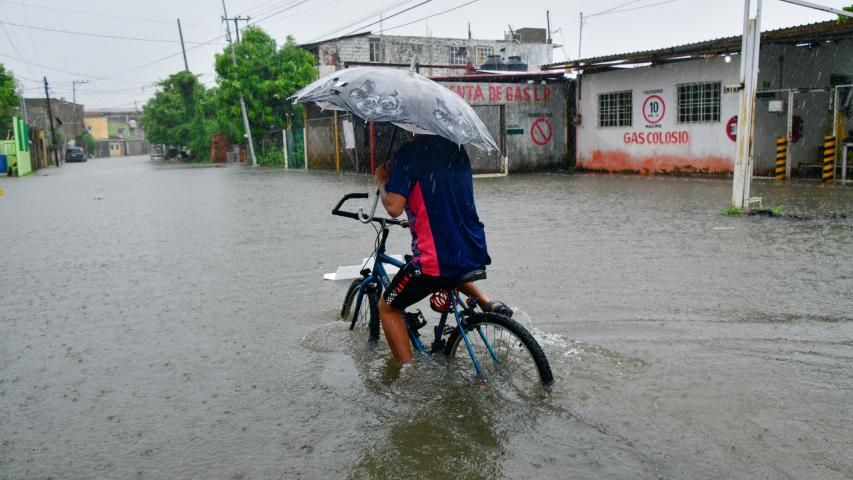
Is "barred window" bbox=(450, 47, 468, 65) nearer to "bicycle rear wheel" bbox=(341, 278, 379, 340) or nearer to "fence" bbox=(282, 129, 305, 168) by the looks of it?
"fence" bbox=(282, 129, 305, 168)

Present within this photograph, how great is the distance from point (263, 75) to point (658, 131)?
1101 inches

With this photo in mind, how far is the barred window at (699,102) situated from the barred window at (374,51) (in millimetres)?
28931

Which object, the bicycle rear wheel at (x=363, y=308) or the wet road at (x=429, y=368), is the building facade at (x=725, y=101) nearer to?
the wet road at (x=429, y=368)

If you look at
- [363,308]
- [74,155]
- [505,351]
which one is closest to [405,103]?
[505,351]

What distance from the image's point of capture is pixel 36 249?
34.9 feet

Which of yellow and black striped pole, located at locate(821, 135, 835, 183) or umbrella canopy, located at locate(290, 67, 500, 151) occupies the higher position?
umbrella canopy, located at locate(290, 67, 500, 151)

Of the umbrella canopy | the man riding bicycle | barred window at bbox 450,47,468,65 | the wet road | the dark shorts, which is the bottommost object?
the wet road

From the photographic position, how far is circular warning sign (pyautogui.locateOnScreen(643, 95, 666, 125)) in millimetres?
23062

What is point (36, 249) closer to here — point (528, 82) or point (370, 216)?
point (370, 216)

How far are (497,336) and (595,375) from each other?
2.68 feet

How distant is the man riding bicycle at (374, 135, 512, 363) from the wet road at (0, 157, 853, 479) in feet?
2.42

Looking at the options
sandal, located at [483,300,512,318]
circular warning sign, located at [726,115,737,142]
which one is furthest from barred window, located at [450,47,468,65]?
sandal, located at [483,300,512,318]

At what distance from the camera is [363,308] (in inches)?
219

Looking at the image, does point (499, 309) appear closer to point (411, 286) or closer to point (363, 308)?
point (411, 286)
